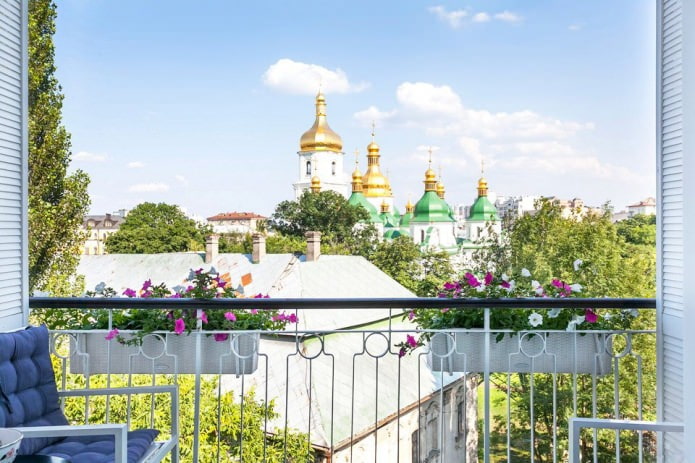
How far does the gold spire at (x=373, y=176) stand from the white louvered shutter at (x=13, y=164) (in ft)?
66.4

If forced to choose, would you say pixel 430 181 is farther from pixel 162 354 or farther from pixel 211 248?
pixel 162 354

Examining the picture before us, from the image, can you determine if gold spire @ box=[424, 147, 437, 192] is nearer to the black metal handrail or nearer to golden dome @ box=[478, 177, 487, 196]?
golden dome @ box=[478, 177, 487, 196]

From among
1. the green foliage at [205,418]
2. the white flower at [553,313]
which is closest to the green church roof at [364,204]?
the green foliage at [205,418]

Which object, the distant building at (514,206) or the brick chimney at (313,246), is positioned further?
the distant building at (514,206)

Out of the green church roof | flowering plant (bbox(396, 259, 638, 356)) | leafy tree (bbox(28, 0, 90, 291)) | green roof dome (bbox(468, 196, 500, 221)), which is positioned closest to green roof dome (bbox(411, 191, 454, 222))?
green roof dome (bbox(468, 196, 500, 221))

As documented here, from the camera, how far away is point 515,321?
271 centimetres

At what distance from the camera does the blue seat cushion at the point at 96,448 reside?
1.93m

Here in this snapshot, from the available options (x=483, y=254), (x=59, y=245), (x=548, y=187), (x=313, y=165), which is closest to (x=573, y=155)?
(x=548, y=187)

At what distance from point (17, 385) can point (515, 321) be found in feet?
6.40

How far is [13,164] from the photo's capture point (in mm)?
2553

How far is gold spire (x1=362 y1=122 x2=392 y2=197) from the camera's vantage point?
22797 millimetres

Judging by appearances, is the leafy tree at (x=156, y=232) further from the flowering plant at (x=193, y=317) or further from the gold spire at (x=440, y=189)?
the flowering plant at (x=193, y=317)

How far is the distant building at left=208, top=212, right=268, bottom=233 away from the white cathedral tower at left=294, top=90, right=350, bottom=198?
2102 millimetres

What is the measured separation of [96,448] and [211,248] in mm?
16165
